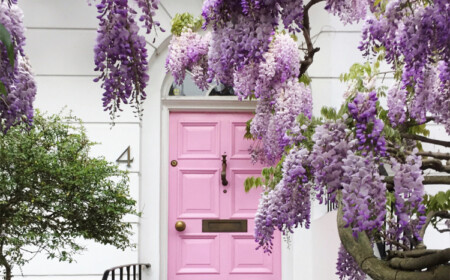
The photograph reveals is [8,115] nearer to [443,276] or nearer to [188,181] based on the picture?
[443,276]

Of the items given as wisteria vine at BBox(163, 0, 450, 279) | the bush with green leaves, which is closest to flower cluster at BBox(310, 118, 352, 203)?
wisteria vine at BBox(163, 0, 450, 279)

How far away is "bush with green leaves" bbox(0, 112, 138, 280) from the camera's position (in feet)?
15.1

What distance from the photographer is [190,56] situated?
15.8 ft

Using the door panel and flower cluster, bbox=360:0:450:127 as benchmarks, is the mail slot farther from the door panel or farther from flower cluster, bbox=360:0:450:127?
flower cluster, bbox=360:0:450:127

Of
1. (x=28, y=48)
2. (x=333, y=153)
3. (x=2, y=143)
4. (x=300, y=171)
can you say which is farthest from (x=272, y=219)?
(x=28, y=48)

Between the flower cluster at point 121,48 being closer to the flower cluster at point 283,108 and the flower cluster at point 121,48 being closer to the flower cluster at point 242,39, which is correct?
the flower cluster at point 242,39

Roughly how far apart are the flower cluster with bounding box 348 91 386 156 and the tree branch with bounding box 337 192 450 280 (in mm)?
478

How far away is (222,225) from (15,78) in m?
4.33

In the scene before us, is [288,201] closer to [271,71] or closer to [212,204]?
[271,71]

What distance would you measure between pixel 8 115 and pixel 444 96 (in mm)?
1660

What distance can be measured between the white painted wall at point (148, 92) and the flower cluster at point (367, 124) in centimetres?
427

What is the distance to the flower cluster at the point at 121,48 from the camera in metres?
2.00

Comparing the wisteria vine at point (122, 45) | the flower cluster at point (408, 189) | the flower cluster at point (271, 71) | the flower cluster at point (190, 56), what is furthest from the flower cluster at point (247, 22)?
the flower cluster at point (190, 56)

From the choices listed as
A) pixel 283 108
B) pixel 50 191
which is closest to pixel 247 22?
pixel 283 108
